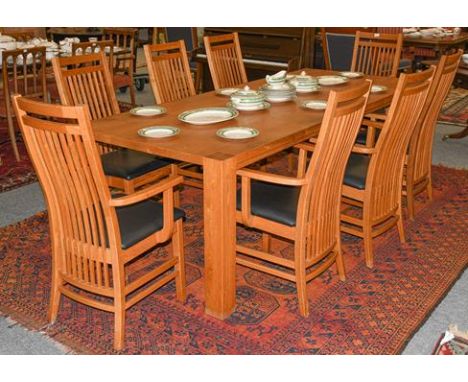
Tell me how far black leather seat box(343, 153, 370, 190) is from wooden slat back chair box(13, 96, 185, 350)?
92 centimetres

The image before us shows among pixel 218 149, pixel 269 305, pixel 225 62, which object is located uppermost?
pixel 225 62

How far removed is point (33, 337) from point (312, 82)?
2.07 meters

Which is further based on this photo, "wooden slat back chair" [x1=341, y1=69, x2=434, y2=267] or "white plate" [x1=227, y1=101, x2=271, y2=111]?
"white plate" [x1=227, y1=101, x2=271, y2=111]

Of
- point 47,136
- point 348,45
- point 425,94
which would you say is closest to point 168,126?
point 47,136

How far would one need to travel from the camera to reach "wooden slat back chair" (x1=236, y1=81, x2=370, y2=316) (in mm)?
2115

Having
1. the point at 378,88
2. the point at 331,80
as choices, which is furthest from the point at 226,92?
the point at 378,88

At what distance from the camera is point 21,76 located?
4305 millimetres

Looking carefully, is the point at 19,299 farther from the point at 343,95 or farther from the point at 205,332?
the point at 343,95

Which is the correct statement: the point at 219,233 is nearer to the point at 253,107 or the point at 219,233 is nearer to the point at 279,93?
the point at 253,107

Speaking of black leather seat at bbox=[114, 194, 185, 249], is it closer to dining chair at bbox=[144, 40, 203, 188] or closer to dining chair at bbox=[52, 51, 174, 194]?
dining chair at bbox=[52, 51, 174, 194]

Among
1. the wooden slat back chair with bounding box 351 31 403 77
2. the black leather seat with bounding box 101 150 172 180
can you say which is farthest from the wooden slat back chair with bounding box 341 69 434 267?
the wooden slat back chair with bounding box 351 31 403 77

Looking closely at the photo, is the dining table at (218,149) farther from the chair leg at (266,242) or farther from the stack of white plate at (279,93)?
the chair leg at (266,242)

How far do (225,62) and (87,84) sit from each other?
1.15 metres

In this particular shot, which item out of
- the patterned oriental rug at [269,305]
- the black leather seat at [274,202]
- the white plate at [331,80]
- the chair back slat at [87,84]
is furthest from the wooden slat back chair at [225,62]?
the black leather seat at [274,202]
